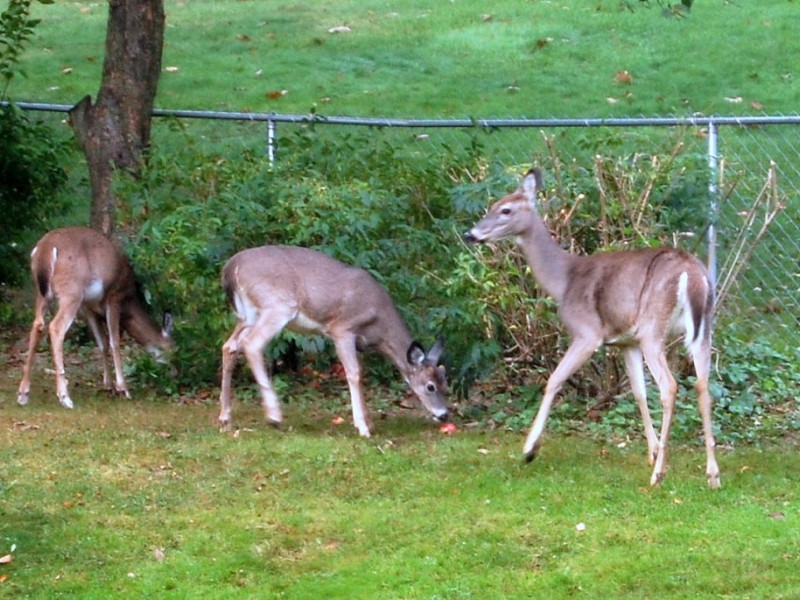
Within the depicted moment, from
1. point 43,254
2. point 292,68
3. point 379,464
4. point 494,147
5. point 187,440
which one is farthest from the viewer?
point 292,68

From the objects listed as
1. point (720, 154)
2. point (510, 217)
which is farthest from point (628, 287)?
point (720, 154)

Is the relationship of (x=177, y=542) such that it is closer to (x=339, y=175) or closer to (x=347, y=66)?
(x=339, y=175)

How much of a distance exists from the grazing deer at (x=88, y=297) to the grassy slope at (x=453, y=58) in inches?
275

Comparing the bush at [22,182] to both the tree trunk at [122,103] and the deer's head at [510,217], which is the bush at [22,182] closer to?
the tree trunk at [122,103]

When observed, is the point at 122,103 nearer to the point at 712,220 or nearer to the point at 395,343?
the point at 395,343

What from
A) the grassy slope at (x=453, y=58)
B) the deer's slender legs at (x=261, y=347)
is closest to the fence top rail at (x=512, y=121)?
the deer's slender legs at (x=261, y=347)

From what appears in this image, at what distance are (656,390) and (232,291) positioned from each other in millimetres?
3111

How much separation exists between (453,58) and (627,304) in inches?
512

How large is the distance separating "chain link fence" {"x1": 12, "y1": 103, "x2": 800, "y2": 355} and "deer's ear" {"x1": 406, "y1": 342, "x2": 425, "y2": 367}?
1.72 meters

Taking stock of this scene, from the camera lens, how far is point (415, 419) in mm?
10625

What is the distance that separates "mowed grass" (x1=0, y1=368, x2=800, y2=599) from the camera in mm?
6902

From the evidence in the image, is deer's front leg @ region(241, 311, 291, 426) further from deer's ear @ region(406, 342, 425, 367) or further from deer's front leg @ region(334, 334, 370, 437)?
deer's ear @ region(406, 342, 425, 367)

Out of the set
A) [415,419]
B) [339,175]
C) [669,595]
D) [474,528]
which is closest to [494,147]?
[339,175]

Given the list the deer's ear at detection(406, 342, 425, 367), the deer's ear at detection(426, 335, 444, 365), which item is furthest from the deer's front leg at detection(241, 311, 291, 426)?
the deer's ear at detection(426, 335, 444, 365)
